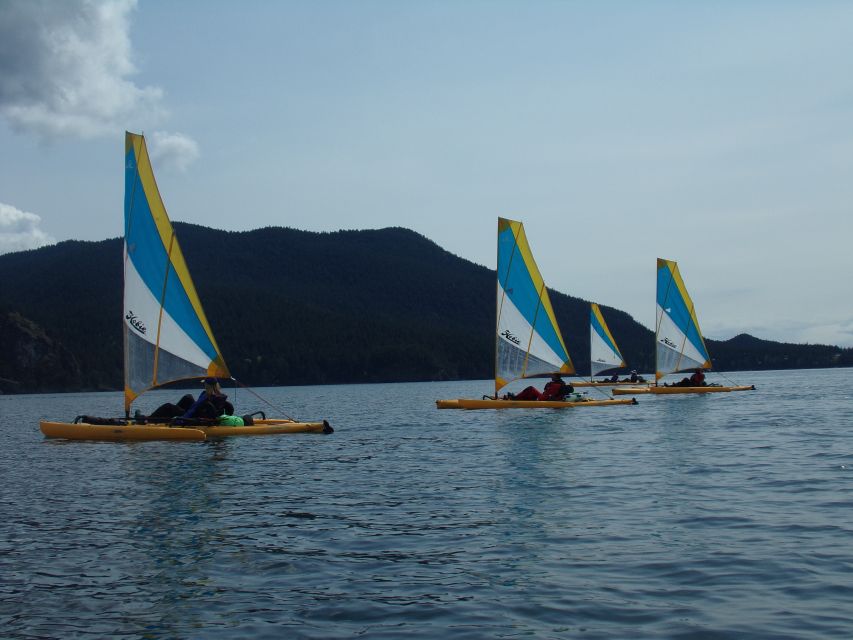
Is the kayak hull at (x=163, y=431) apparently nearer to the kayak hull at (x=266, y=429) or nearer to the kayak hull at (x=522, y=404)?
the kayak hull at (x=266, y=429)

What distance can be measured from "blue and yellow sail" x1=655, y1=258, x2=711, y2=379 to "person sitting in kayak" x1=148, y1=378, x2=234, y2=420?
1706 inches

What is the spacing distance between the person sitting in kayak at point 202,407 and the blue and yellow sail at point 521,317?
1814 cm

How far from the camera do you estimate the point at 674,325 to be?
6981cm

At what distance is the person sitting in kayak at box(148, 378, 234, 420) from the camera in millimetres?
32500


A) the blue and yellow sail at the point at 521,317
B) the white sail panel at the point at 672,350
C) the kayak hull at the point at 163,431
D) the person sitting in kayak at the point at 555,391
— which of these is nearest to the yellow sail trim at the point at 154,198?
the kayak hull at the point at 163,431

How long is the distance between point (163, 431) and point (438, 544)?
19.1m

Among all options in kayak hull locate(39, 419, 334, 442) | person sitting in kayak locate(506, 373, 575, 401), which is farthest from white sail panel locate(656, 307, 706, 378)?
kayak hull locate(39, 419, 334, 442)

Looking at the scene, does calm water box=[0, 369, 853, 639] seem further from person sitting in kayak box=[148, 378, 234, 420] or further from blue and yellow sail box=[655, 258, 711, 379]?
blue and yellow sail box=[655, 258, 711, 379]

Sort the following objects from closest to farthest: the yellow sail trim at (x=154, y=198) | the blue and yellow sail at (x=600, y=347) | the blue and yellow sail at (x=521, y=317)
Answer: the yellow sail trim at (x=154, y=198)
the blue and yellow sail at (x=521, y=317)
the blue and yellow sail at (x=600, y=347)

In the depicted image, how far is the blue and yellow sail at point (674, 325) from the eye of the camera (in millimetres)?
69438

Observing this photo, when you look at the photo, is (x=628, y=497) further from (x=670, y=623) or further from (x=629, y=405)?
(x=629, y=405)

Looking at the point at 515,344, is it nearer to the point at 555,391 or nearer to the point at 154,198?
the point at 555,391

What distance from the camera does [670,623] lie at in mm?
9984

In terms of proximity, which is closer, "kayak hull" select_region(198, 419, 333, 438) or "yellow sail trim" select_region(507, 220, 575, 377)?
"kayak hull" select_region(198, 419, 333, 438)
